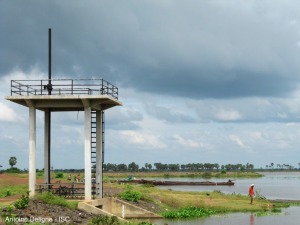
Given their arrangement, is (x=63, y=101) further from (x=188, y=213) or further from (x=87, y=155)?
(x=188, y=213)

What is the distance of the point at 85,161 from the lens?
36125 mm

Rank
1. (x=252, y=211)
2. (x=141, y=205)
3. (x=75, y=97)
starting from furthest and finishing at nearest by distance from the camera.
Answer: (x=252, y=211) → (x=141, y=205) → (x=75, y=97)

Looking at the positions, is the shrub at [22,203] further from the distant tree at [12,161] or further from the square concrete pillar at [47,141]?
the distant tree at [12,161]

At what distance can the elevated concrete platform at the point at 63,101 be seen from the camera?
1391 inches

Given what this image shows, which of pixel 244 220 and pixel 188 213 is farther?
pixel 188 213

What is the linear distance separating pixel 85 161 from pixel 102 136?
3.88 meters

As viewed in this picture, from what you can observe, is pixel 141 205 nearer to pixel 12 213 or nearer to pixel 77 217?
pixel 77 217

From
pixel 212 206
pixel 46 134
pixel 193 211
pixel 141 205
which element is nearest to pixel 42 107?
pixel 46 134

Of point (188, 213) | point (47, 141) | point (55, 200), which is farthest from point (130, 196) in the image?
point (55, 200)

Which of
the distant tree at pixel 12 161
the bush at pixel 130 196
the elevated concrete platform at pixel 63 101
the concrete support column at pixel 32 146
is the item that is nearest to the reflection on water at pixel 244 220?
the bush at pixel 130 196

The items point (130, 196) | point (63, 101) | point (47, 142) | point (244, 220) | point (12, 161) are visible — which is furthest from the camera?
point (12, 161)

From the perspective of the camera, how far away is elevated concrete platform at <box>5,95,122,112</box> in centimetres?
3534

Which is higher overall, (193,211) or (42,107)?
(42,107)

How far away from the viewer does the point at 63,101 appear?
36375 mm
